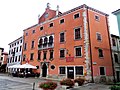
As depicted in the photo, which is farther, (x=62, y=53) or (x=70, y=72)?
(x=62, y=53)

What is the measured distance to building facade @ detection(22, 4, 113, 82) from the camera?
2175 centimetres

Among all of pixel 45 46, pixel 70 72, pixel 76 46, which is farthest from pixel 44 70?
pixel 76 46

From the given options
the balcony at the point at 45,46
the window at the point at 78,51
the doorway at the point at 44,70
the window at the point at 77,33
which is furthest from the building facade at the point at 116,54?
the doorway at the point at 44,70

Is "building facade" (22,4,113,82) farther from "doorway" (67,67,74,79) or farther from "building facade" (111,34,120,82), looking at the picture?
"building facade" (111,34,120,82)

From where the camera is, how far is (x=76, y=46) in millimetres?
23047

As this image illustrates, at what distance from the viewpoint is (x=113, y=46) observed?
26516mm

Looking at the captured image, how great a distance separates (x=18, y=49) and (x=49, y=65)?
757 inches

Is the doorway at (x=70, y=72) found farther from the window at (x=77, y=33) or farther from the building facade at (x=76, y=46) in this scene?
the window at (x=77, y=33)

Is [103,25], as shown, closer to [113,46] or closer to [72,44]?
[113,46]

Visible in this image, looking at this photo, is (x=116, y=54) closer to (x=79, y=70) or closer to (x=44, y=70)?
(x=79, y=70)

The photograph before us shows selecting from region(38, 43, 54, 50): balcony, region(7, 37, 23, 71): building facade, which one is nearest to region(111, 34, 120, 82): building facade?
region(38, 43, 54, 50): balcony

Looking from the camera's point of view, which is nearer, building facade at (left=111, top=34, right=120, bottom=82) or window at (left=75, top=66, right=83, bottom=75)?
window at (left=75, top=66, right=83, bottom=75)

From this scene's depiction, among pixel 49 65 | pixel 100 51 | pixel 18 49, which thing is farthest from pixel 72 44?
pixel 18 49

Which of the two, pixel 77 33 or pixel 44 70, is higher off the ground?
pixel 77 33
